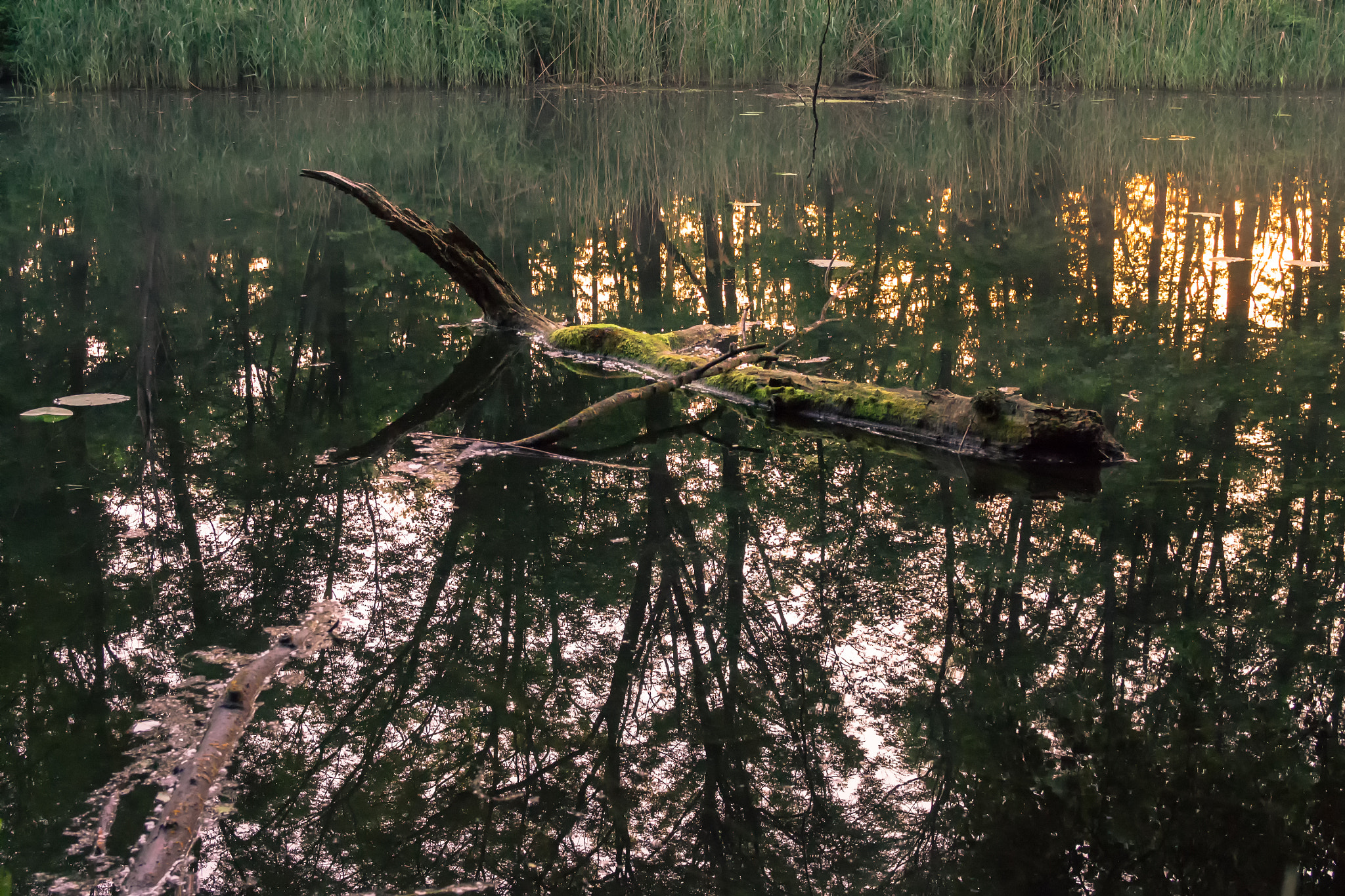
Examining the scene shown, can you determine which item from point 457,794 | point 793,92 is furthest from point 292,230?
point 793,92

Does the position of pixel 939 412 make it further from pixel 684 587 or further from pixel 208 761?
pixel 208 761

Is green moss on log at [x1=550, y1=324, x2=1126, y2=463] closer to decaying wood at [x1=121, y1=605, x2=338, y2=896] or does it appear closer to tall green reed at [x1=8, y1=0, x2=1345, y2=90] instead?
decaying wood at [x1=121, y1=605, x2=338, y2=896]

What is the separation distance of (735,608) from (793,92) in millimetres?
14301

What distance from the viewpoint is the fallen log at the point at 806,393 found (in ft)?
11.9

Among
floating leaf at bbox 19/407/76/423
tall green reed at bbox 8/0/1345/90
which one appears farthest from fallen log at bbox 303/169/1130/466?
tall green reed at bbox 8/0/1345/90

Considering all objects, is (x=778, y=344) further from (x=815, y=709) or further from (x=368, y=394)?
(x=815, y=709)

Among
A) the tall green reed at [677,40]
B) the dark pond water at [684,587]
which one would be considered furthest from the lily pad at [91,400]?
the tall green reed at [677,40]

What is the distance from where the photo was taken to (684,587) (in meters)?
2.79

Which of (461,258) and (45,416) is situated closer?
(45,416)

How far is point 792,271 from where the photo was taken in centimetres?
642

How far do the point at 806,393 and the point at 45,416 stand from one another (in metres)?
2.77

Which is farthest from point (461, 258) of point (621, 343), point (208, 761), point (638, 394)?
point (208, 761)

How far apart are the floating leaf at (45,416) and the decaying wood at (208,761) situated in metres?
1.97

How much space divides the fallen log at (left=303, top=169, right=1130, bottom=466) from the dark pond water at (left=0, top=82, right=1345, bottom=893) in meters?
0.15
